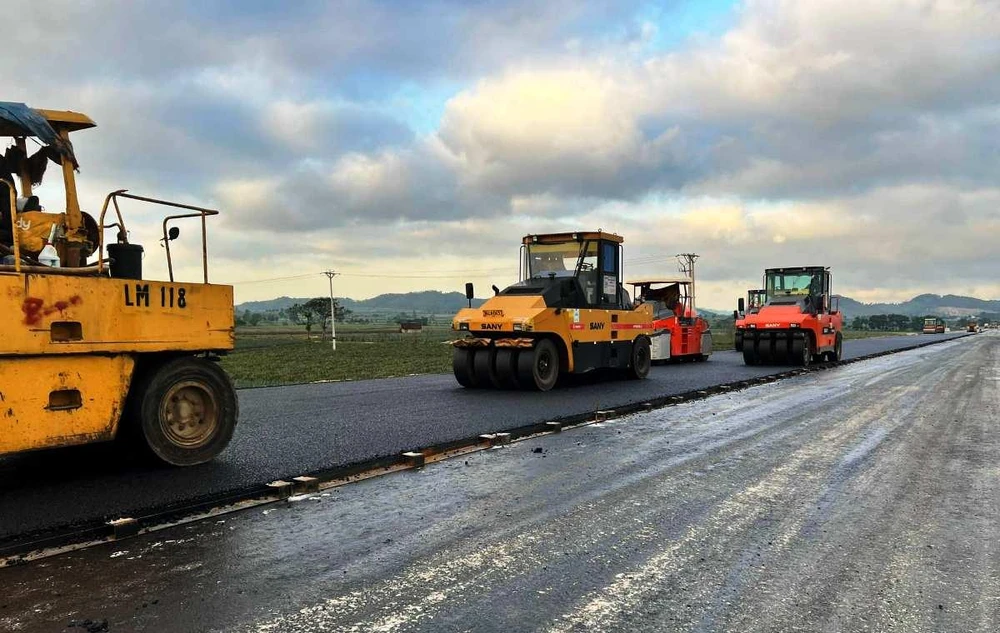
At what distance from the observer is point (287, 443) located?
6617 mm

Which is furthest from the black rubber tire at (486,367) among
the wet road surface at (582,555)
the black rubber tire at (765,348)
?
the black rubber tire at (765,348)

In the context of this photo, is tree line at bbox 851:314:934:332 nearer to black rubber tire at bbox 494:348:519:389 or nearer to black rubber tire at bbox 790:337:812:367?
black rubber tire at bbox 790:337:812:367

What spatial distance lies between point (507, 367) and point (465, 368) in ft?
2.82

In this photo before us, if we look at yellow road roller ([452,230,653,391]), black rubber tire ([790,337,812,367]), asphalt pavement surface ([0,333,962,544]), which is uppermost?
yellow road roller ([452,230,653,391])

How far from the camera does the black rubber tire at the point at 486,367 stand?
1151 cm

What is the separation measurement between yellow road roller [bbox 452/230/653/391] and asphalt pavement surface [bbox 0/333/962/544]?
0.43 m

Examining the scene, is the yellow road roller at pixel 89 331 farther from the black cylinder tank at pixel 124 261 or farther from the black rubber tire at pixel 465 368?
the black rubber tire at pixel 465 368

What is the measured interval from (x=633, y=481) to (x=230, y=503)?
2967 mm

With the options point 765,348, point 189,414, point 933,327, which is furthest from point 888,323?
point 189,414

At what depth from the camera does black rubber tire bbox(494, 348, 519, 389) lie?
11.3m

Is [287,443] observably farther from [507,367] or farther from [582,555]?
[507,367]

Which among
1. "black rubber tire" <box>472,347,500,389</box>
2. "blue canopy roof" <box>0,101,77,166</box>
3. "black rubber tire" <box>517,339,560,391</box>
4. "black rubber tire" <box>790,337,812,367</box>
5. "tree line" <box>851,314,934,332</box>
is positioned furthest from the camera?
"tree line" <box>851,314,934,332</box>

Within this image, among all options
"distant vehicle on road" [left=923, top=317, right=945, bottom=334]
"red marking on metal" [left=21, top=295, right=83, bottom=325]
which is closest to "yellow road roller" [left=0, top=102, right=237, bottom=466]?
"red marking on metal" [left=21, top=295, right=83, bottom=325]

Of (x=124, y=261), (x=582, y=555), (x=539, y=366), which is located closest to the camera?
(x=582, y=555)
